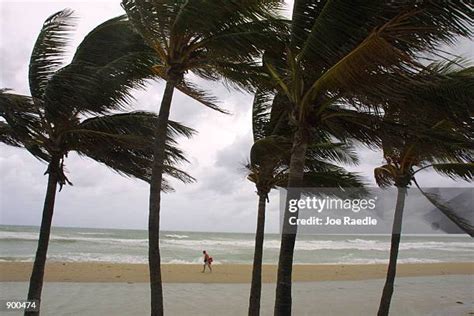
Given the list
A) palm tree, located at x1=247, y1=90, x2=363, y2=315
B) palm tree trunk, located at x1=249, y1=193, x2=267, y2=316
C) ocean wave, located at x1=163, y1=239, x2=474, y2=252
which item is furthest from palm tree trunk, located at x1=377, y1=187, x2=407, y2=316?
ocean wave, located at x1=163, y1=239, x2=474, y2=252

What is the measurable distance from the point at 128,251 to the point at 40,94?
32348 mm

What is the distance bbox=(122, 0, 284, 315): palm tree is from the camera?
5.16m

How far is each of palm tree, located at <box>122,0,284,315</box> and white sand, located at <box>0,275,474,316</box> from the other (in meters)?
5.87

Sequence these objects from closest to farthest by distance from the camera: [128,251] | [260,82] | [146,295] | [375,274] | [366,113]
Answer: [366,113] < [260,82] < [146,295] < [375,274] < [128,251]

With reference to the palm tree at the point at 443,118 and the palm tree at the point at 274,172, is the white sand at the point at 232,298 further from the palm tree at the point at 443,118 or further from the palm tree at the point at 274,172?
the palm tree at the point at 443,118

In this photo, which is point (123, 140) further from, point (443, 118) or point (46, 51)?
point (443, 118)

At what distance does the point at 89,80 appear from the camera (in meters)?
6.50

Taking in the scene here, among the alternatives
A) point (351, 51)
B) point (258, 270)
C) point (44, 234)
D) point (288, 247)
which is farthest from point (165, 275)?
point (351, 51)

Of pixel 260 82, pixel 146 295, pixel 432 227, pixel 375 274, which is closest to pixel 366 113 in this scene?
pixel 260 82

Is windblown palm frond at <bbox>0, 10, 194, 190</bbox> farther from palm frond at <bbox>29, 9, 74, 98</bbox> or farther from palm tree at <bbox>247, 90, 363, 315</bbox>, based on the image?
palm tree at <bbox>247, 90, 363, 315</bbox>

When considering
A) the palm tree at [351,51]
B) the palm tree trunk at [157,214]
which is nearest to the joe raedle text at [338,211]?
the palm tree at [351,51]

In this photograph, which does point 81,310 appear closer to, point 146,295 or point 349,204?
point 146,295

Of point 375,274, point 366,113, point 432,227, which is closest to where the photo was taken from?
point 366,113

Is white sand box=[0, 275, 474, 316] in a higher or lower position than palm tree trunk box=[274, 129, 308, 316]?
lower
